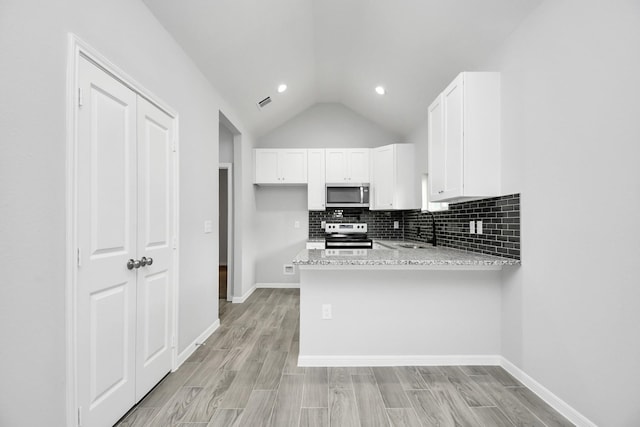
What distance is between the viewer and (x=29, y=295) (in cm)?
126

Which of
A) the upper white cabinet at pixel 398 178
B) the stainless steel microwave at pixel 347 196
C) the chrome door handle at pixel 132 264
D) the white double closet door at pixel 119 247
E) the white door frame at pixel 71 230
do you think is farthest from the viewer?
the stainless steel microwave at pixel 347 196

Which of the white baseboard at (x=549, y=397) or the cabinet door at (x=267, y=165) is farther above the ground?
the cabinet door at (x=267, y=165)

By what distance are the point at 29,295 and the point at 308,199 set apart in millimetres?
3986

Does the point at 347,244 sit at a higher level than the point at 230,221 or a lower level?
lower

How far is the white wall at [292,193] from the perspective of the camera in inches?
214


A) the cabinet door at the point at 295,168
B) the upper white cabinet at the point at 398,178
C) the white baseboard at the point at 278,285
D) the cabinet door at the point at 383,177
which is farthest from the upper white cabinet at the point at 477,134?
the white baseboard at the point at 278,285

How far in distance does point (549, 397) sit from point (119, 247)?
2764 mm

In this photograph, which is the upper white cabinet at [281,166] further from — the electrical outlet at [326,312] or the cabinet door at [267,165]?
the electrical outlet at [326,312]

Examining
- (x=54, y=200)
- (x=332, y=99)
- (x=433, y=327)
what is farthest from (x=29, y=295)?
(x=332, y=99)

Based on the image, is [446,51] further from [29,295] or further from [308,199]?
[29,295]

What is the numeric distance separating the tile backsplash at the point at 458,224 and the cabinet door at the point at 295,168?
0.67 m

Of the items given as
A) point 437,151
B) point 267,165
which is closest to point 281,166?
point 267,165

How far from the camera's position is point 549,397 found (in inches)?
77.4

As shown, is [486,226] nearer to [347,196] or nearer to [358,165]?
[347,196]
